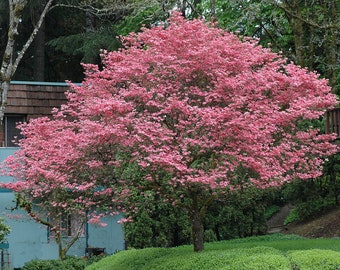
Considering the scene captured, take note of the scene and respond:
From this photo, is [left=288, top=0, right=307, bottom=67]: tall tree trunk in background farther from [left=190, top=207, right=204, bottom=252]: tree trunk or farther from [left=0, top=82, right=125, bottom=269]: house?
[left=190, top=207, right=204, bottom=252]: tree trunk

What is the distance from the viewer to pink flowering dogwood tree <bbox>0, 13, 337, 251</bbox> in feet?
33.4

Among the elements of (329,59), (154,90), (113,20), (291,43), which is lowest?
(154,90)

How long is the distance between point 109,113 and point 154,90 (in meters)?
0.89

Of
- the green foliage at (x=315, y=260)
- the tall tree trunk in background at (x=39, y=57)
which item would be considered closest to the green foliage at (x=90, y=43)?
the tall tree trunk in background at (x=39, y=57)

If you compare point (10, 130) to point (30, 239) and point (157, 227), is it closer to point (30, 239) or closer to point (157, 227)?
point (30, 239)

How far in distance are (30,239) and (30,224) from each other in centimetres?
38

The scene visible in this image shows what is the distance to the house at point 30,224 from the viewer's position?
1603cm

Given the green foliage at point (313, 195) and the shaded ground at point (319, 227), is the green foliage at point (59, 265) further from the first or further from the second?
the green foliage at point (313, 195)

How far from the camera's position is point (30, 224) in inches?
639

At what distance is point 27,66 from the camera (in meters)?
27.5

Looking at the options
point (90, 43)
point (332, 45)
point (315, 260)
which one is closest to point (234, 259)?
point (315, 260)

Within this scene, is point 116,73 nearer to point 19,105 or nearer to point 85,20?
point 19,105

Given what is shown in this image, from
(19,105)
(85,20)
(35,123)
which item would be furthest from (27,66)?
(35,123)

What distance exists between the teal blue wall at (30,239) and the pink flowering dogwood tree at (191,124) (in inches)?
189
